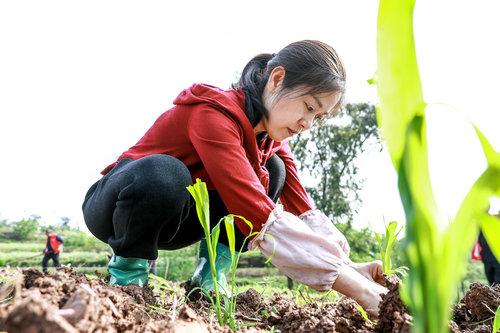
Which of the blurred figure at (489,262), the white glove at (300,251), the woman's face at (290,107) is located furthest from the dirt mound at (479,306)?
the blurred figure at (489,262)

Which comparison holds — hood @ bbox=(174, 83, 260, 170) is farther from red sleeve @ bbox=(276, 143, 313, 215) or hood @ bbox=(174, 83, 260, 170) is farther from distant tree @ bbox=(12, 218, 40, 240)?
distant tree @ bbox=(12, 218, 40, 240)

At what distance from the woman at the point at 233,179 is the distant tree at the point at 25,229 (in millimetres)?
10316

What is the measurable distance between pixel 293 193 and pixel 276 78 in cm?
58

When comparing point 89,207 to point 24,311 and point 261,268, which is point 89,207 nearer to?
point 24,311

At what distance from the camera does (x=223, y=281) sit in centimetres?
182

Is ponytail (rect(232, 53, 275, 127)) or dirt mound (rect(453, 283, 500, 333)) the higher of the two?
ponytail (rect(232, 53, 275, 127))

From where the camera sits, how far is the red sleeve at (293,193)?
2168 mm

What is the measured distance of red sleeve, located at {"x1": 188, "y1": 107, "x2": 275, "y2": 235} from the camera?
4.93 feet

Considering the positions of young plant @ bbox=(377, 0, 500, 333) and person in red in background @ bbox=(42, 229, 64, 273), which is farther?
person in red in background @ bbox=(42, 229, 64, 273)

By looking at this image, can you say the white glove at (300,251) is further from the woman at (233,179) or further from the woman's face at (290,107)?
the woman's face at (290,107)

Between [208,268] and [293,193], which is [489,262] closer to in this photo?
[293,193]

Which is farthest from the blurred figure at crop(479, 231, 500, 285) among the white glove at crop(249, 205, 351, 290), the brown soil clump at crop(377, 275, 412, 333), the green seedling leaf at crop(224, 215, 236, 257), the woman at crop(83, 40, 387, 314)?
the green seedling leaf at crop(224, 215, 236, 257)

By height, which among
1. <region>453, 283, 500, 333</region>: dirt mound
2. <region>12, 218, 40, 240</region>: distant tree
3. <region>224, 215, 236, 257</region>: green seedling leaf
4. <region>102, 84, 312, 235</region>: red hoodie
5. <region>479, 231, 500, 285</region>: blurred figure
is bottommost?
<region>12, 218, 40, 240</region>: distant tree

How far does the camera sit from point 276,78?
1.78 metres
